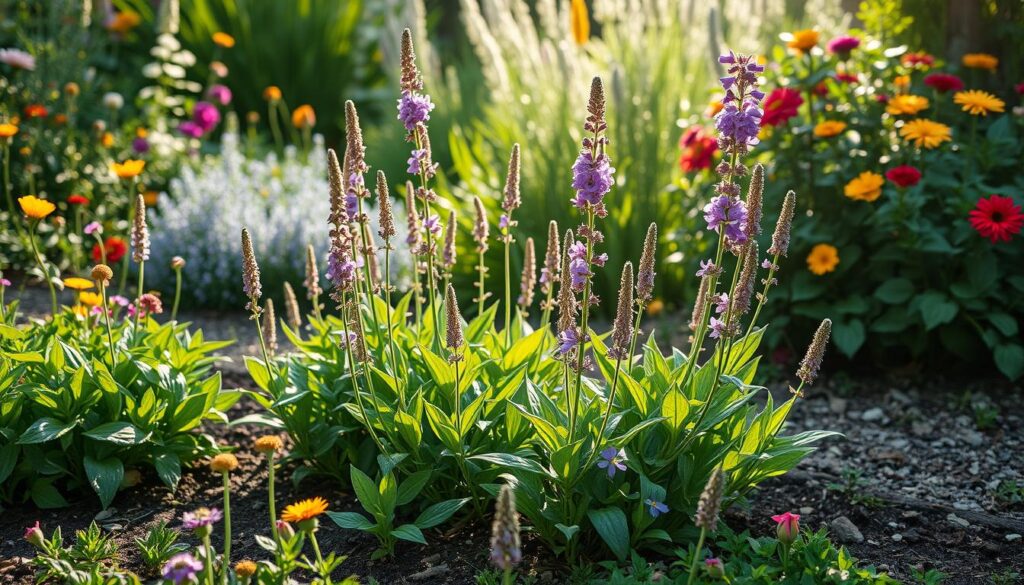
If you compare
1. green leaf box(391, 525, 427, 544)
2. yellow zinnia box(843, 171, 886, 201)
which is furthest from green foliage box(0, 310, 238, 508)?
yellow zinnia box(843, 171, 886, 201)

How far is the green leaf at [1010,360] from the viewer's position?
12.5 ft

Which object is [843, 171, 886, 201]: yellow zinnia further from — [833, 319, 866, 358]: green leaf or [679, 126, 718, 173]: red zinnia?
[679, 126, 718, 173]: red zinnia

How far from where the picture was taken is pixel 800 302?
423cm

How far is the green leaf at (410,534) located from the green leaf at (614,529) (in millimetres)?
448

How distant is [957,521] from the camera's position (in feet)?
9.80

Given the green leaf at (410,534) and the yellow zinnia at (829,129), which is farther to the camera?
the yellow zinnia at (829,129)

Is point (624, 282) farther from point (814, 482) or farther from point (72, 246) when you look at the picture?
point (72, 246)

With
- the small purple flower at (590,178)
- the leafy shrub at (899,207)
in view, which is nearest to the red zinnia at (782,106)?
the leafy shrub at (899,207)

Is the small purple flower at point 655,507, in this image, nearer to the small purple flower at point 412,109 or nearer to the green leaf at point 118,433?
the small purple flower at point 412,109

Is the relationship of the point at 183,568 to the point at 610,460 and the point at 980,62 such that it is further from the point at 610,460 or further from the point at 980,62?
the point at 980,62

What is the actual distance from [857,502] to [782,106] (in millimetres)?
1749

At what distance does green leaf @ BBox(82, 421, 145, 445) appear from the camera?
2.82 meters

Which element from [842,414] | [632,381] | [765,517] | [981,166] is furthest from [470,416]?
[981,166]

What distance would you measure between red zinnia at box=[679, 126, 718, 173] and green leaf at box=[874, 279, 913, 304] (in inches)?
37.7
